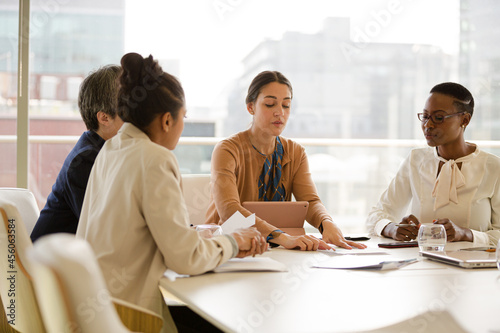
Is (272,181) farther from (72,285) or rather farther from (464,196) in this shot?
(72,285)

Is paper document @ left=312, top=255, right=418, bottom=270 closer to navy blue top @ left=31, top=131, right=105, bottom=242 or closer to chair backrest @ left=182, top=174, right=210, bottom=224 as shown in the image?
navy blue top @ left=31, top=131, right=105, bottom=242

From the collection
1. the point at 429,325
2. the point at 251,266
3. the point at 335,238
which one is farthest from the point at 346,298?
the point at 335,238

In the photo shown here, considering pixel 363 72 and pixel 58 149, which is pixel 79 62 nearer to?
pixel 58 149

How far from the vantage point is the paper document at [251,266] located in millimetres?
1515

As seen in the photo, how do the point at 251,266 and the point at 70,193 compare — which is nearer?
the point at 251,266

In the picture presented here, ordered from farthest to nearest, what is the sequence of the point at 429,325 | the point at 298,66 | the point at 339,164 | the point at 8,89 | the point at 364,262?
the point at 298,66, the point at 339,164, the point at 8,89, the point at 364,262, the point at 429,325

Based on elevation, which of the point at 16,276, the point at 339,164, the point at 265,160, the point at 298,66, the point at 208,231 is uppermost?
the point at 298,66

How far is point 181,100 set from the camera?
155 centimetres

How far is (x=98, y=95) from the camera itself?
2070 mm

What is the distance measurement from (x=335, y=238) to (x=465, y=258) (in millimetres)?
505

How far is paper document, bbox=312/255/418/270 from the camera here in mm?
1597

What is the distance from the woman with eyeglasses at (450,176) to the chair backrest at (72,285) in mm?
1575

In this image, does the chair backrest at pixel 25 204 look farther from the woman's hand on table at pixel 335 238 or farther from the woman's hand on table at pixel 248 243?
the woman's hand on table at pixel 335 238

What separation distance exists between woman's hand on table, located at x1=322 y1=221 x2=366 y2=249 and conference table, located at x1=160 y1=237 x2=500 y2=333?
322mm
